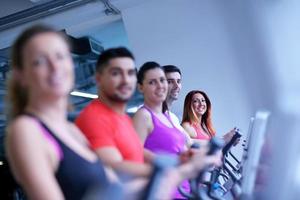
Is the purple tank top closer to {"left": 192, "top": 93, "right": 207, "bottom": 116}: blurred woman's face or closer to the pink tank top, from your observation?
the pink tank top

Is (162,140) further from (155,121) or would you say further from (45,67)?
(45,67)

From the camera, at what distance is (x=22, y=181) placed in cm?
105

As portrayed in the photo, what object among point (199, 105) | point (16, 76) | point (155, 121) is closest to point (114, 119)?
point (16, 76)

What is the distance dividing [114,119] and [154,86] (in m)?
0.67

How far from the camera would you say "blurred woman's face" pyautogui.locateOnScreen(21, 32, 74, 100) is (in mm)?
1098

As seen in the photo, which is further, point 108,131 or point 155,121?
point 155,121

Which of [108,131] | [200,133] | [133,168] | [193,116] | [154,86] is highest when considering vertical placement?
[154,86]

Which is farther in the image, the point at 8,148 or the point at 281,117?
the point at 8,148

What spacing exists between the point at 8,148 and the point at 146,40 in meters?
3.89

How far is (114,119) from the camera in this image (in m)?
1.47

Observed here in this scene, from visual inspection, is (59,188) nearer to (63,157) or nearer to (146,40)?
(63,157)

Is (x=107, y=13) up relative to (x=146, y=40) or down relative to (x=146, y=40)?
up

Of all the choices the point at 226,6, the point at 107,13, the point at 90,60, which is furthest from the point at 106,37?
the point at 226,6

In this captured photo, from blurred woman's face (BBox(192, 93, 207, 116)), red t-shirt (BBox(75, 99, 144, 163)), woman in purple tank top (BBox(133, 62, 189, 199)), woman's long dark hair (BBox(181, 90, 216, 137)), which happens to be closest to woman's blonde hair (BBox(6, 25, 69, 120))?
red t-shirt (BBox(75, 99, 144, 163))
